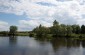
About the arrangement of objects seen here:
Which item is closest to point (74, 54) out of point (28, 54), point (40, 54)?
point (40, 54)

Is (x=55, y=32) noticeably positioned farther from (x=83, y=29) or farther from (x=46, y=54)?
(x=46, y=54)

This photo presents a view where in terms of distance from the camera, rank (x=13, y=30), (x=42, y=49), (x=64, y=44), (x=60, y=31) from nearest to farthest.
→ 1. (x=42, y=49)
2. (x=64, y=44)
3. (x=60, y=31)
4. (x=13, y=30)

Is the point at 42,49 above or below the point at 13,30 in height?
below

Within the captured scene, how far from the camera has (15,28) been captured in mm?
178750

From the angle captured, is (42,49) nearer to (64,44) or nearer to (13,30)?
(64,44)

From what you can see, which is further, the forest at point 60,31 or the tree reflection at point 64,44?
the forest at point 60,31

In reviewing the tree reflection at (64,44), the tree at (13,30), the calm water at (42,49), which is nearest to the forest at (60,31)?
the tree reflection at (64,44)

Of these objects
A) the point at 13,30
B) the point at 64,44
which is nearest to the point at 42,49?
the point at 64,44

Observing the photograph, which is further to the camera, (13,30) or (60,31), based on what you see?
(13,30)

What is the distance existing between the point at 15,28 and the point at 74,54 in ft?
476

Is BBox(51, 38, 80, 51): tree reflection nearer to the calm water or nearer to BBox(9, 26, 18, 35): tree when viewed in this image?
the calm water

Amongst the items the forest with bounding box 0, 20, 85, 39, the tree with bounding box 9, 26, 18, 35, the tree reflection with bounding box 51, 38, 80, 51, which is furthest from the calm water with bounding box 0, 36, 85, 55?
the tree with bounding box 9, 26, 18, 35

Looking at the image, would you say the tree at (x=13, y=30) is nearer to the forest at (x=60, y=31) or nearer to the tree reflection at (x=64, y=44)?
the forest at (x=60, y=31)

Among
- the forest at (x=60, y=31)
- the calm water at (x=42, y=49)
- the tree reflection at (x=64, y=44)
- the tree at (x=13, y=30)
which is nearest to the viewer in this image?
the calm water at (x=42, y=49)
